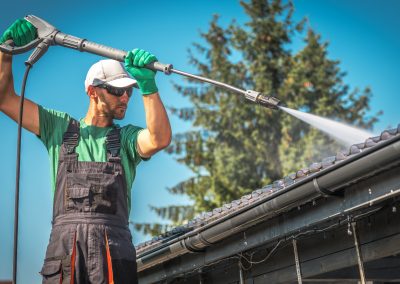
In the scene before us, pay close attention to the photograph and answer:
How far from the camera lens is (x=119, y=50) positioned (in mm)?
3379

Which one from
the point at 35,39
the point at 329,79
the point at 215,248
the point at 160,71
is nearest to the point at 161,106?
the point at 160,71

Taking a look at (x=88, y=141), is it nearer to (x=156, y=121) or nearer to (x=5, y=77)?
(x=156, y=121)

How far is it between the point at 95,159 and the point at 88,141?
5.7 inches

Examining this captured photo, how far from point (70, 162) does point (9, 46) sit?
31.5 inches

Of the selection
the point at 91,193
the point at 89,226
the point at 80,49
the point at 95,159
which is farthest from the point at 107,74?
the point at 89,226

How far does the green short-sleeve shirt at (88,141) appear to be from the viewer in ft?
11.2

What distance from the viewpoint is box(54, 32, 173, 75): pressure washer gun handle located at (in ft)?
10.5

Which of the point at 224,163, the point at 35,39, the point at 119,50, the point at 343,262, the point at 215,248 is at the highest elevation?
the point at 224,163

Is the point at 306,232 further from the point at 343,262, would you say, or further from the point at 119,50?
the point at 119,50

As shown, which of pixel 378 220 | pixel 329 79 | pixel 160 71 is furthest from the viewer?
pixel 329 79

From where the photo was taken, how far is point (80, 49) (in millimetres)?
3543

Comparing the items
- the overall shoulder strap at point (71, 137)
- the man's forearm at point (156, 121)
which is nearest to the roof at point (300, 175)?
the man's forearm at point (156, 121)

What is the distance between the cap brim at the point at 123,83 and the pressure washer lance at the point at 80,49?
0.51 feet

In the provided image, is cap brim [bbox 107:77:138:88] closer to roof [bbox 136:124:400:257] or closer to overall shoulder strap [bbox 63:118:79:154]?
overall shoulder strap [bbox 63:118:79:154]
